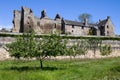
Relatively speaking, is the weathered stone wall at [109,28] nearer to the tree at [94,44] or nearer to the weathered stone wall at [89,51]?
the weathered stone wall at [89,51]

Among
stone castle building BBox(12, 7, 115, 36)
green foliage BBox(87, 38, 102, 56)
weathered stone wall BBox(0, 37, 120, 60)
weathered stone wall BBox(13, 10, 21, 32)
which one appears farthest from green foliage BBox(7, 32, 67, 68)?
weathered stone wall BBox(13, 10, 21, 32)

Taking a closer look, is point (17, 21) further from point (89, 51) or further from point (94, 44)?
point (89, 51)

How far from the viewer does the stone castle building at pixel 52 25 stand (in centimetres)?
7231

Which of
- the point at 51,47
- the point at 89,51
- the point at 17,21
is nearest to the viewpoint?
the point at 51,47

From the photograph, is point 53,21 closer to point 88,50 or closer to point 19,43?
point 88,50

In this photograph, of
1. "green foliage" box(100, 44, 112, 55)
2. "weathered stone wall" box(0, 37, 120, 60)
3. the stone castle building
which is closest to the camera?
"weathered stone wall" box(0, 37, 120, 60)

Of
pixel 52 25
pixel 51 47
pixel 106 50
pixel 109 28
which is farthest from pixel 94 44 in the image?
pixel 109 28

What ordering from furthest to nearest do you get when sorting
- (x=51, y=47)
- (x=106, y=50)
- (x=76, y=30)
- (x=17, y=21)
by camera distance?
1. (x=76, y=30)
2. (x=17, y=21)
3. (x=106, y=50)
4. (x=51, y=47)

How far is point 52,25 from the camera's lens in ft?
260

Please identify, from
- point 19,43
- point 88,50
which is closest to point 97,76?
point 19,43

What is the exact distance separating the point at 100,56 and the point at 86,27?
3716 cm

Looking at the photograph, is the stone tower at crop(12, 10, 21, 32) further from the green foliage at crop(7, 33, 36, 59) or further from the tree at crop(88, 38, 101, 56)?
the green foliage at crop(7, 33, 36, 59)

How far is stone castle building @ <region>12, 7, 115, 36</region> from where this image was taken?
7231cm

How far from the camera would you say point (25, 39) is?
29.9 m
